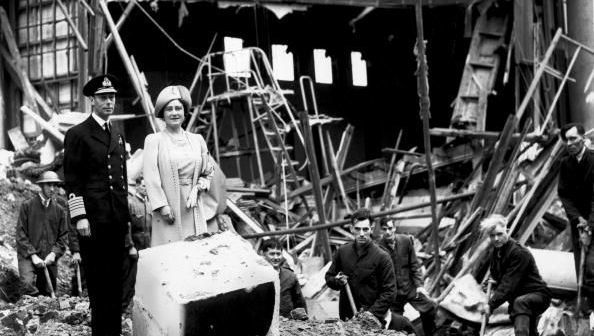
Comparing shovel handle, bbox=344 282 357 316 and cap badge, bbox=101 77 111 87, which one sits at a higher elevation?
cap badge, bbox=101 77 111 87

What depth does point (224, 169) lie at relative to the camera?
22.1m

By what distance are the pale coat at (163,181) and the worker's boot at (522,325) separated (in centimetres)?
395

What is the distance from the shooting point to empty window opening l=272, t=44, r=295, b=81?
2400 cm

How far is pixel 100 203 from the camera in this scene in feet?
26.4

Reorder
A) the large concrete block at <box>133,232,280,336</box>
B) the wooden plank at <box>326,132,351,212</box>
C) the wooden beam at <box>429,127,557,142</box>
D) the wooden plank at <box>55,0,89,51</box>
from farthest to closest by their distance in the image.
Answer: the wooden plank at <box>326,132,351,212</box> → the wooden beam at <box>429,127,557,142</box> → the wooden plank at <box>55,0,89,51</box> → the large concrete block at <box>133,232,280,336</box>

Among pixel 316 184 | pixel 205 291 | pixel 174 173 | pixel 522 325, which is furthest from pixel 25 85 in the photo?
pixel 205 291

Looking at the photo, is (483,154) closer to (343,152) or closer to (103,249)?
(343,152)

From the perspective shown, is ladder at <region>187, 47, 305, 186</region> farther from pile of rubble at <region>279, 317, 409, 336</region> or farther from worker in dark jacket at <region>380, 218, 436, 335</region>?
pile of rubble at <region>279, 317, 409, 336</region>

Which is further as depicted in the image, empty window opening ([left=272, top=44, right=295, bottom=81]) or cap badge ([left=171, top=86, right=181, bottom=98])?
empty window opening ([left=272, top=44, right=295, bottom=81])

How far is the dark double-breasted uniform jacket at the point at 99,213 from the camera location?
805 centimetres

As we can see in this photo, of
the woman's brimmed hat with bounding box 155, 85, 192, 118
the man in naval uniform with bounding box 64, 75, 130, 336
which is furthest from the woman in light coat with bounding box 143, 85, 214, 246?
the man in naval uniform with bounding box 64, 75, 130, 336

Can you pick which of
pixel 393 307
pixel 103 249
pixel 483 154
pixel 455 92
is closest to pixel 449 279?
pixel 393 307

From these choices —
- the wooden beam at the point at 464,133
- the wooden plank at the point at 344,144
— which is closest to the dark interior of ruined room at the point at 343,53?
the wooden plank at the point at 344,144

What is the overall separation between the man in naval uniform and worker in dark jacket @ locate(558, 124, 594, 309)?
18.9ft
